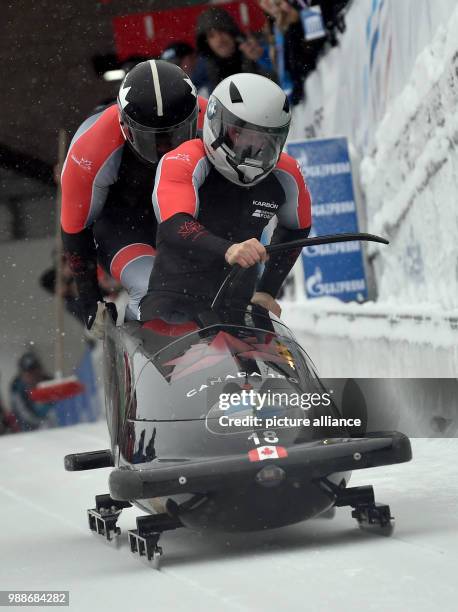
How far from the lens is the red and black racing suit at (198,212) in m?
3.69

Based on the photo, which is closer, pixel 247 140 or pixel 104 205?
pixel 247 140

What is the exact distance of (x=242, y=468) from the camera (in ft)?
10.3

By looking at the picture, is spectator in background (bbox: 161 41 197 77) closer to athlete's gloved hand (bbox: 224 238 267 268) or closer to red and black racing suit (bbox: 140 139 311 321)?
red and black racing suit (bbox: 140 139 311 321)

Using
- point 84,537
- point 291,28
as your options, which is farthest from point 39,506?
point 291,28

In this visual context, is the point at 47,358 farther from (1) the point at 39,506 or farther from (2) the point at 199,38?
(1) the point at 39,506

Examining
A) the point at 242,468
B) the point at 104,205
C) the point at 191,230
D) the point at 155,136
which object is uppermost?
the point at 155,136

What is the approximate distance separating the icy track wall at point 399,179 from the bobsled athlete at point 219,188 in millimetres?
1792

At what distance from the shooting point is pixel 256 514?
10.5 feet

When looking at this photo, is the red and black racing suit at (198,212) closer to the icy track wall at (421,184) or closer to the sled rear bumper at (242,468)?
the sled rear bumper at (242,468)

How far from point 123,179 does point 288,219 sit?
74 cm

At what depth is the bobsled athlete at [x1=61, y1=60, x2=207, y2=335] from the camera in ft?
14.0

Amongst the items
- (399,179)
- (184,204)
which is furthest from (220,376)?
(399,179)

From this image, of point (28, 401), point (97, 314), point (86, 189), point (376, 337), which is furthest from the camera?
point (28, 401)

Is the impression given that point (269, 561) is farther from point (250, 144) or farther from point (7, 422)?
point (7, 422)
